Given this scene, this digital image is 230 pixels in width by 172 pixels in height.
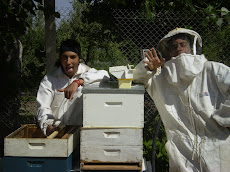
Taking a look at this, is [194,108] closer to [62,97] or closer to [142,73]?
[142,73]

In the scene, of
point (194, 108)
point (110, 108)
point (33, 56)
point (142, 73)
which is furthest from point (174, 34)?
point (33, 56)

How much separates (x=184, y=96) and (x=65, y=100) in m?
1.03

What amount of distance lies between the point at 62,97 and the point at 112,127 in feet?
2.38

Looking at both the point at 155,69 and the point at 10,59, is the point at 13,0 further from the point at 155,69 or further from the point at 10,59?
the point at 155,69

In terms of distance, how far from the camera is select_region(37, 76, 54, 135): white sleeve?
2.46 m

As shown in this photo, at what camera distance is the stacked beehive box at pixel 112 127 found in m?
2.15

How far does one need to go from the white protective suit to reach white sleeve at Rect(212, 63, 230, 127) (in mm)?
960

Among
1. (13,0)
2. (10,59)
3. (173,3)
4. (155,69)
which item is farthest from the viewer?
(10,59)

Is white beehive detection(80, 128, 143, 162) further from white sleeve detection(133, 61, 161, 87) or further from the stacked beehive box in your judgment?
white sleeve detection(133, 61, 161, 87)

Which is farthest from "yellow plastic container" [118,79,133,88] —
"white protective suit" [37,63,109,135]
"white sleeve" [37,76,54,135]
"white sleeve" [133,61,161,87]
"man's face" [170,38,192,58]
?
"white sleeve" [37,76,54,135]

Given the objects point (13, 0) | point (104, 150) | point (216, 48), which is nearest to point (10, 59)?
point (13, 0)

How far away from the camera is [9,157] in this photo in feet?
7.06

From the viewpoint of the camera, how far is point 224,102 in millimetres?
2375

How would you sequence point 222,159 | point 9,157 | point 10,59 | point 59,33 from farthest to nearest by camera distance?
point 59,33 → point 10,59 → point 222,159 → point 9,157
